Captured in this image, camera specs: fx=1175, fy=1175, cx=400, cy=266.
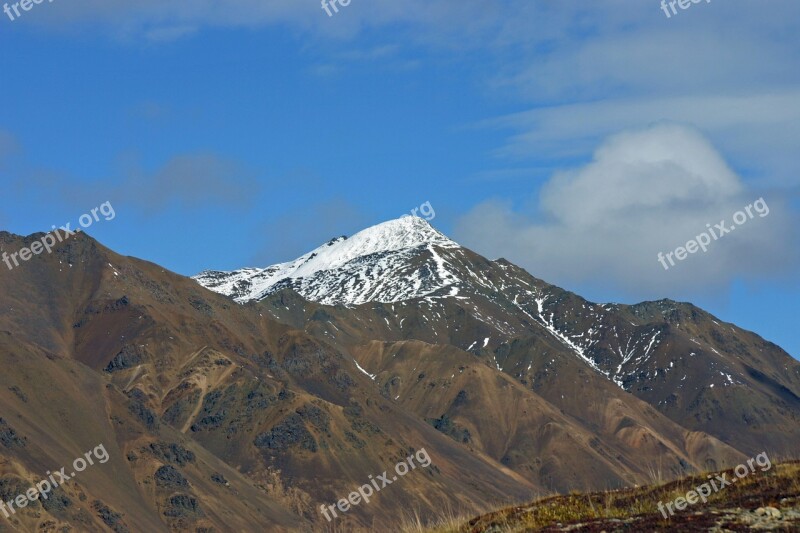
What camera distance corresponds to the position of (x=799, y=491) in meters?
22.0

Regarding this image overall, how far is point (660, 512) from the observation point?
22.1 m

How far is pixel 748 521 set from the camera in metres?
20.3

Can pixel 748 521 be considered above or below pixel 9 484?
below

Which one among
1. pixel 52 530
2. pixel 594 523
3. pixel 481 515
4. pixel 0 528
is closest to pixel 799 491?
pixel 594 523

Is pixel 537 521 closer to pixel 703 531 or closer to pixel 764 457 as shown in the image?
pixel 703 531

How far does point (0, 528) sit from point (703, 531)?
175 meters

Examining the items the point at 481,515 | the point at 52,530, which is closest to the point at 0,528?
the point at 52,530

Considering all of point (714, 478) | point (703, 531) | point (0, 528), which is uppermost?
→ point (0, 528)

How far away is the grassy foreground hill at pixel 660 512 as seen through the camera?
66.8 ft

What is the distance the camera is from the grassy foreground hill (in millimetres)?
20359

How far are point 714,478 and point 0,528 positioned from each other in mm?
170971

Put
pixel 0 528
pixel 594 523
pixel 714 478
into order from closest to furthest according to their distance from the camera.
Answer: pixel 594 523, pixel 714 478, pixel 0 528

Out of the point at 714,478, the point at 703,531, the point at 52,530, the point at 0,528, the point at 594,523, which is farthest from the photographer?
the point at 52,530

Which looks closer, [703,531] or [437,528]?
[703,531]
